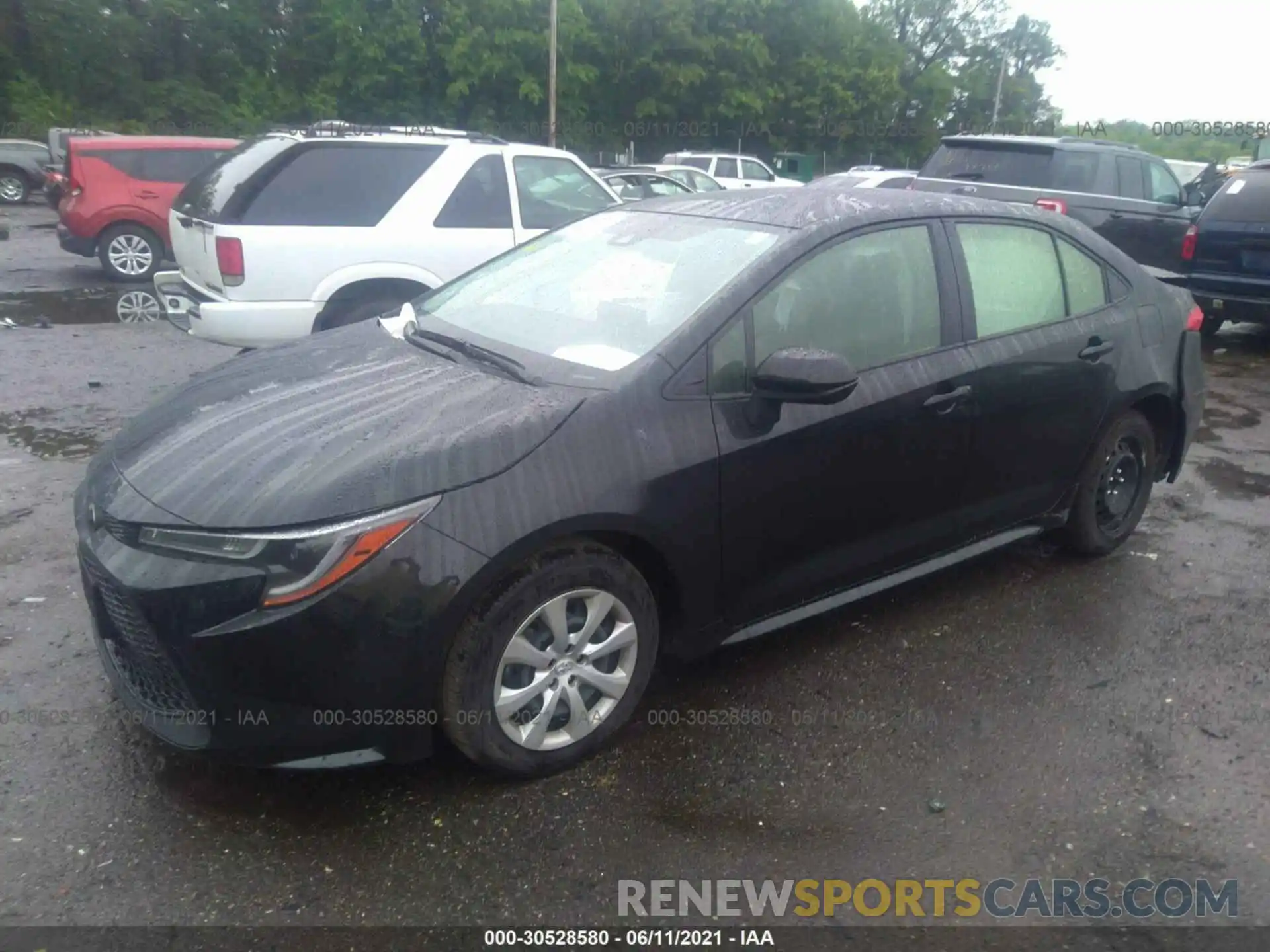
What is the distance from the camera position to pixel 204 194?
705 cm

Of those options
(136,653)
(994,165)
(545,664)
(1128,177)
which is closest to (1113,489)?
(545,664)

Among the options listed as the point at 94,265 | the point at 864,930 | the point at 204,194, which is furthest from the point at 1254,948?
the point at 94,265

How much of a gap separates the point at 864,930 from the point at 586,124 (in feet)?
119

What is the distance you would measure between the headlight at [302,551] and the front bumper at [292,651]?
3cm

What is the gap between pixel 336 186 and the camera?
22.2ft

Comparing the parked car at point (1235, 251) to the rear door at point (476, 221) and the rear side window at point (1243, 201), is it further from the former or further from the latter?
the rear door at point (476, 221)

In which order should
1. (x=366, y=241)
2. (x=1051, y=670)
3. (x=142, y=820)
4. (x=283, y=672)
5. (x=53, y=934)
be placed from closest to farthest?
1. (x=53, y=934)
2. (x=283, y=672)
3. (x=142, y=820)
4. (x=1051, y=670)
5. (x=366, y=241)

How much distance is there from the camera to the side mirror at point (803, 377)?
10.5 feet

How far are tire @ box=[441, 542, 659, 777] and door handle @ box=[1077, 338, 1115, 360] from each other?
224 cm

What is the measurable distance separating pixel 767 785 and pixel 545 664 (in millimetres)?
772

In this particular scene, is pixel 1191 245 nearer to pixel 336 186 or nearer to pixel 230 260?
pixel 336 186

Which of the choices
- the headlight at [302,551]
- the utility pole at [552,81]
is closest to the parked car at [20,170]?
the utility pole at [552,81]

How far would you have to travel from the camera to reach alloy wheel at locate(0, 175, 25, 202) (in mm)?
22641

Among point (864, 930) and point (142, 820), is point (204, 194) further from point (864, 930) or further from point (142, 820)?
point (864, 930)
